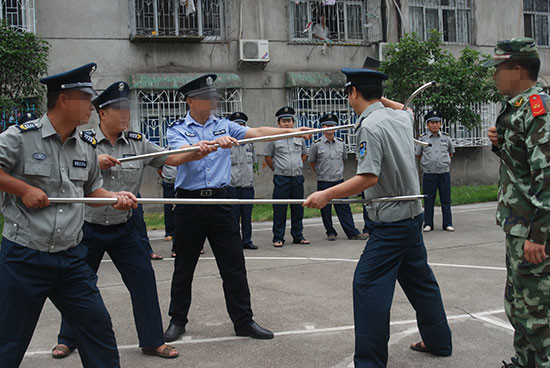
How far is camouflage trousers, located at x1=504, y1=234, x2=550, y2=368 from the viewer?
11.3ft

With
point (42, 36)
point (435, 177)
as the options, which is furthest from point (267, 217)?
point (42, 36)

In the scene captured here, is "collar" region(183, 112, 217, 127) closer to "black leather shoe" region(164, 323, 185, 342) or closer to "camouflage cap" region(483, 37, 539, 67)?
"black leather shoe" region(164, 323, 185, 342)

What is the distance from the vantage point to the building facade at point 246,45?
14289mm

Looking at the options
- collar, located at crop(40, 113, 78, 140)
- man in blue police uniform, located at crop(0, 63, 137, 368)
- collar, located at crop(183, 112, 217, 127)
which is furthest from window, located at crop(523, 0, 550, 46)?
collar, located at crop(40, 113, 78, 140)

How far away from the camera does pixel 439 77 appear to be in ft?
40.9

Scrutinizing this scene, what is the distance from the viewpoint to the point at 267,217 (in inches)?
509

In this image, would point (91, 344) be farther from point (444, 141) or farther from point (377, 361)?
point (444, 141)

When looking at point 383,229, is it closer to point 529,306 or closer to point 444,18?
point 529,306

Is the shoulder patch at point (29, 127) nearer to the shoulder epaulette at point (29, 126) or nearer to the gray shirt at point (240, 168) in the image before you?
the shoulder epaulette at point (29, 126)

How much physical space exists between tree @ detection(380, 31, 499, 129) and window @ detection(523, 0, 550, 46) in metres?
→ 7.53

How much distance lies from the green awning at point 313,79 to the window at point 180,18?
2202 mm

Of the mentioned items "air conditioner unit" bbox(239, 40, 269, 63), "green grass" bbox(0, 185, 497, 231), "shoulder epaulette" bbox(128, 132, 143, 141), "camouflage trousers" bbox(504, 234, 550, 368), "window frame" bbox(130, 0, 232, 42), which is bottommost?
"green grass" bbox(0, 185, 497, 231)

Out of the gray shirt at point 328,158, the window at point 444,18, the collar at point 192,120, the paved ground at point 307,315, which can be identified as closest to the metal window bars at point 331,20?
the window at point 444,18

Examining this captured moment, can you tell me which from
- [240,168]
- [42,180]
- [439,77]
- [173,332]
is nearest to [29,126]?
[42,180]
